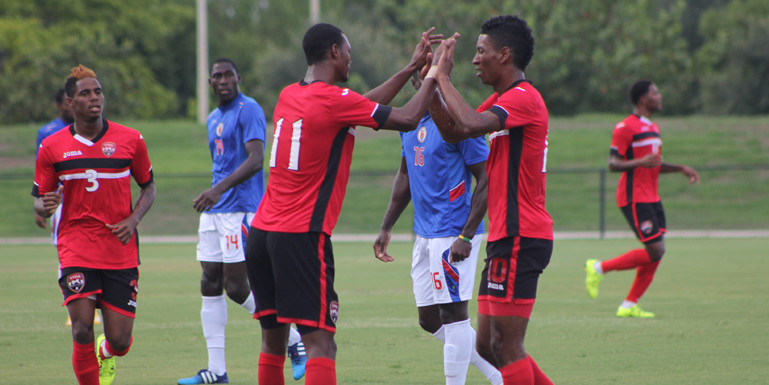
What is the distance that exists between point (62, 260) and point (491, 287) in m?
2.95

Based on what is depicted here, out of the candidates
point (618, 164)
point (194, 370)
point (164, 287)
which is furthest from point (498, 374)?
point (164, 287)

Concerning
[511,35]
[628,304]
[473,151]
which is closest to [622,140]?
[628,304]

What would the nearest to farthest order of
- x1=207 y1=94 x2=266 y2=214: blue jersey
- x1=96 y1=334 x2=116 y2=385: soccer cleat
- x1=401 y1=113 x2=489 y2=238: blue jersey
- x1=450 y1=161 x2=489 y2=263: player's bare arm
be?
x1=450 y1=161 x2=489 y2=263: player's bare arm
x1=401 y1=113 x2=489 y2=238: blue jersey
x1=96 y1=334 x2=116 y2=385: soccer cleat
x1=207 y1=94 x2=266 y2=214: blue jersey

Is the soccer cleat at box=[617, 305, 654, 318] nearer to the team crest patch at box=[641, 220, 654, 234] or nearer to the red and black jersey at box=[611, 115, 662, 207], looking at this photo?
Result: the team crest patch at box=[641, 220, 654, 234]

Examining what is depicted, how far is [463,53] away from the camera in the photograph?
41406 mm

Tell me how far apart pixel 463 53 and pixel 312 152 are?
122ft

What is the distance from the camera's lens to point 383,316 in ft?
33.8

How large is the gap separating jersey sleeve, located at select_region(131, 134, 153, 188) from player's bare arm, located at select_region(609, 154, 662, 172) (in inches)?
218

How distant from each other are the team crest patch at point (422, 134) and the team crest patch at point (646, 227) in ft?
15.9

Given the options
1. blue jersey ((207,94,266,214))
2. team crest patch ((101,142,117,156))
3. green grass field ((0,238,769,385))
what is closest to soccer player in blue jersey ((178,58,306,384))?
blue jersey ((207,94,266,214))

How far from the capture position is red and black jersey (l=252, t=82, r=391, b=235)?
195 inches

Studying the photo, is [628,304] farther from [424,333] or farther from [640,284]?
[424,333]

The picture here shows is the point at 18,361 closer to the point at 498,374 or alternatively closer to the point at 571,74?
the point at 498,374

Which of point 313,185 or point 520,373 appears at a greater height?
point 313,185
